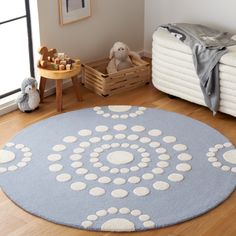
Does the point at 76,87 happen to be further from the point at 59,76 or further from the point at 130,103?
the point at 130,103

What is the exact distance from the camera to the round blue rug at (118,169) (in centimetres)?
273

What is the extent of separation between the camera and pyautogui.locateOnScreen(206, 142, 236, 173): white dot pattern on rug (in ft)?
10.1

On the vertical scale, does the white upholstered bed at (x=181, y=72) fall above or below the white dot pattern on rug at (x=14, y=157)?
above

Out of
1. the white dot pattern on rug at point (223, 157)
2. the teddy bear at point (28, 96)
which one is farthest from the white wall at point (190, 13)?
the teddy bear at point (28, 96)

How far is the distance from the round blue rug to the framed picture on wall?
0.71 metres

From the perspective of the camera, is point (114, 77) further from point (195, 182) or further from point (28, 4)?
point (195, 182)

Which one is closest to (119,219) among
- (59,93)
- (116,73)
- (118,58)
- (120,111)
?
(120,111)

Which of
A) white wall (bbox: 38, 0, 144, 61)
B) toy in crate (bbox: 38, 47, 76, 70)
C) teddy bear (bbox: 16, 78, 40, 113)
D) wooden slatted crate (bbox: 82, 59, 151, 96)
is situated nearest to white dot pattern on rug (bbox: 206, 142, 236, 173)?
wooden slatted crate (bbox: 82, 59, 151, 96)

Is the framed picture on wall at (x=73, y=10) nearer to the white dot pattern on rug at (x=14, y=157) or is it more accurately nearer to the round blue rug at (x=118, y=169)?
the round blue rug at (x=118, y=169)

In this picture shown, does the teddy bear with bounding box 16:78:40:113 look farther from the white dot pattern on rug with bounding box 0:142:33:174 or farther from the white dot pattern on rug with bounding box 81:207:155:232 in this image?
the white dot pattern on rug with bounding box 81:207:155:232

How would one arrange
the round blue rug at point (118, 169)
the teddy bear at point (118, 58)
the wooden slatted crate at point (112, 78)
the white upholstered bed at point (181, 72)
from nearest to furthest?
1. the round blue rug at point (118, 169)
2. the white upholstered bed at point (181, 72)
3. the wooden slatted crate at point (112, 78)
4. the teddy bear at point (118, 58)

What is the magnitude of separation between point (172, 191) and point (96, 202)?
41 cm

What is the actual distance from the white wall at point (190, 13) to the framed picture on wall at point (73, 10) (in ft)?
2.19

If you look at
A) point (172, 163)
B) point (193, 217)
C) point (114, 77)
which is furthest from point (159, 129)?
point (193, 217)
